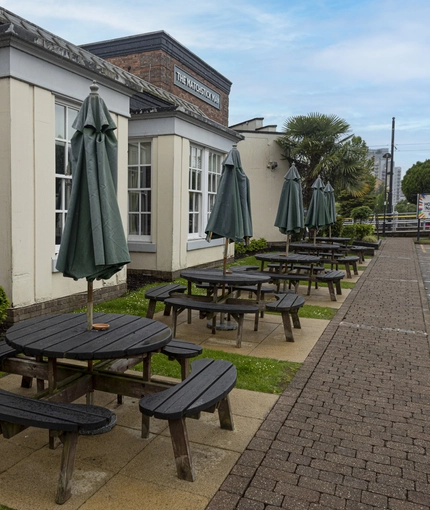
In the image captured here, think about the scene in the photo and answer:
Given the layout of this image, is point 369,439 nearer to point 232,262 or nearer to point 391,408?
point 391,408

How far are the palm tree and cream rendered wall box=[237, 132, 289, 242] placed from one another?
0.58 metres

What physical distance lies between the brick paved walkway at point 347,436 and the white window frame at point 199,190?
19.9 feet

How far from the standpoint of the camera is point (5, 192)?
21.6 ft

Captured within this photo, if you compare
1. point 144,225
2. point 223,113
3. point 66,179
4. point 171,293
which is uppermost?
point 223,113

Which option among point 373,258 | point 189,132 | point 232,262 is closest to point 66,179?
point 189,132

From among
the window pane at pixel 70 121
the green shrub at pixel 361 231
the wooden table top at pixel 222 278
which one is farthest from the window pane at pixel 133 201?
the green shrub at pixel 361 231

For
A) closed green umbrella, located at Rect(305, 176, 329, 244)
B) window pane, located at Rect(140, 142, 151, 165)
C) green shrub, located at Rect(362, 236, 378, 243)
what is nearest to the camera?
window pane, located at Rect(140, 142, 151, 165)

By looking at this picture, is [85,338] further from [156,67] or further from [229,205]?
[156,67]

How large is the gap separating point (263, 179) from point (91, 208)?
1768 centimetres

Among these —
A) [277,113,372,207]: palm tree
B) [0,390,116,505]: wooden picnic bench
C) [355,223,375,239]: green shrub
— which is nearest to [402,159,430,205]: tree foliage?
[355,223,375,239]: green shrub

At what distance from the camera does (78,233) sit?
3.74 meters

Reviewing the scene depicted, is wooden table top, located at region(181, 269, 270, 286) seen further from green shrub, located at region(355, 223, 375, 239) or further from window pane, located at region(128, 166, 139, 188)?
green shrub, located at region(355, 223, 375, 239)

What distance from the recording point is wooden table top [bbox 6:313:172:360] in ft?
11.1

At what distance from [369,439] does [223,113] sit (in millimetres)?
19393
